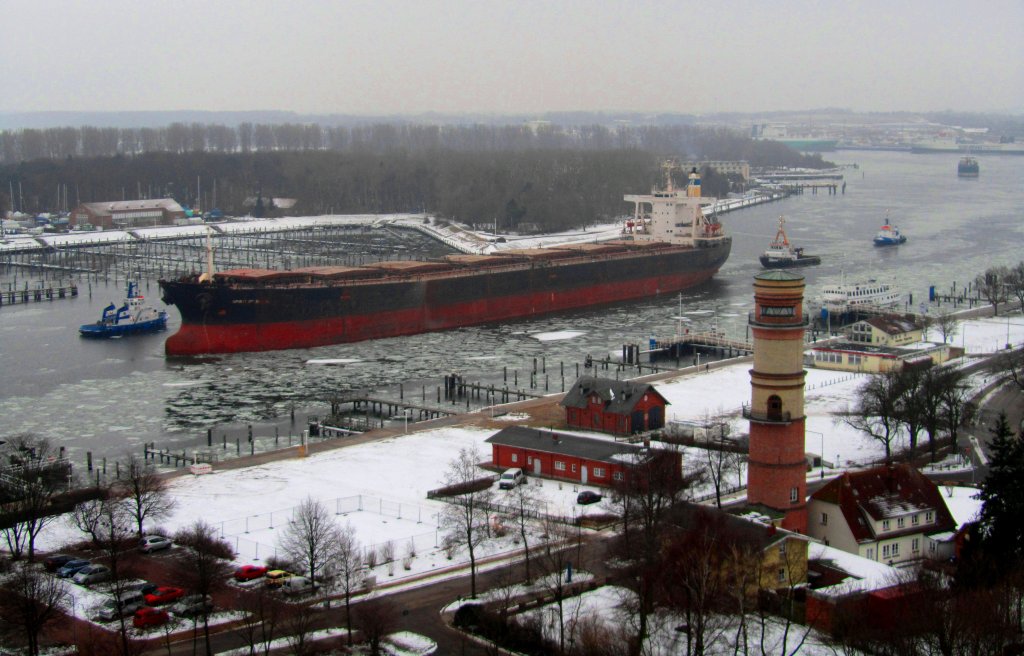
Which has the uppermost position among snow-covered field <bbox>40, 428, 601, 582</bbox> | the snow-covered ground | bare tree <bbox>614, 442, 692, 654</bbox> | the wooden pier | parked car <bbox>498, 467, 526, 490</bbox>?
bare tree <bbox>614, 442, 692, 654</bbox>

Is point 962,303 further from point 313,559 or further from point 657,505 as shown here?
point 313,559

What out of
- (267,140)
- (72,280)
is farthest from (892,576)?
(267,140)

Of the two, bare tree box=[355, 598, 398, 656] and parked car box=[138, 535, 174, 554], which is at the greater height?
bare tree box=[355, 598, 398, 656]

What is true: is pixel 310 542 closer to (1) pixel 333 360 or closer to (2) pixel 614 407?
(2) pixel 614 407

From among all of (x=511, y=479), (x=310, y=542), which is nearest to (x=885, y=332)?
(x=511, y=479)

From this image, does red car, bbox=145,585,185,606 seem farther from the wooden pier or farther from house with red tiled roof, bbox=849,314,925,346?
the wooden pier

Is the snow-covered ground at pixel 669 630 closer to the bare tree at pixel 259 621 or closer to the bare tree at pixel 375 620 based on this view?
the bare tree at pixel 375 620

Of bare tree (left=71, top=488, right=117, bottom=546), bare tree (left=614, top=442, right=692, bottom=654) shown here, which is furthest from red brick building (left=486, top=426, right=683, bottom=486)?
bare tree (left=71, top=488, right=117, bottom=546)
